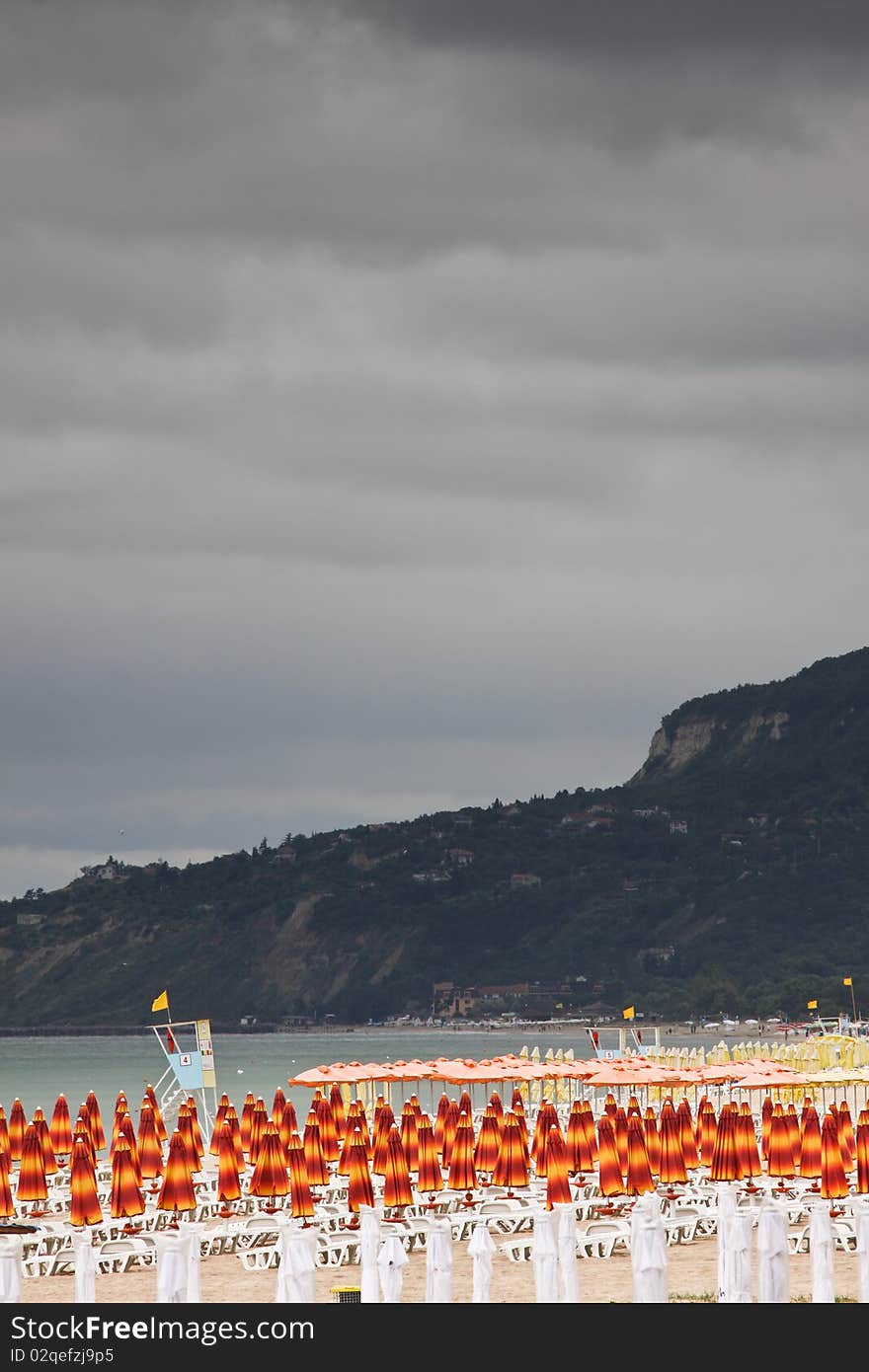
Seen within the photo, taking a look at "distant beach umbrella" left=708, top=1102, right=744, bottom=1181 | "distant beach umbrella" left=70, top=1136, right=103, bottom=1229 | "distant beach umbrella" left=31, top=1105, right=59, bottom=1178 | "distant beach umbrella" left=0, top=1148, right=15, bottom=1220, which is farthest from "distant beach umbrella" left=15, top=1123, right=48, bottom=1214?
"distant beach umbrella" left=708, top=1102, right=744, bottom=1181

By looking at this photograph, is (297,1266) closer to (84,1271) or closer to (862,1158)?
(84,1271)

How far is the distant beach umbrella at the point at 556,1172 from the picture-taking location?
876 inches

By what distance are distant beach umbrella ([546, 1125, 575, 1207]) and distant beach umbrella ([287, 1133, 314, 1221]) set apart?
9.17 feet

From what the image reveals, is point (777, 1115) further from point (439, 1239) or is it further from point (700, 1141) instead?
point (439, 1239)

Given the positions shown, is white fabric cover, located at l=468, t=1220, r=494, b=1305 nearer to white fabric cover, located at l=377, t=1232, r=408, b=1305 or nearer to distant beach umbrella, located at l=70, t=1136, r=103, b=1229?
white fabric cover, located at l=377, t=1232, r=408, b=1305

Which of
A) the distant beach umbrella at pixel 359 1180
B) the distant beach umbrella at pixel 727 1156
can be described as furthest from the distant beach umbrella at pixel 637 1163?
the distant beach umbrella at pixel 359 1180

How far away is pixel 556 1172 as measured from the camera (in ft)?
73.2

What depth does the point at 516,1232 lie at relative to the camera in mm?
25969

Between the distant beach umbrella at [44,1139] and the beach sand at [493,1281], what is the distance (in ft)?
13.2

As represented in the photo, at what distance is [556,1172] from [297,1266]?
7.02 metres

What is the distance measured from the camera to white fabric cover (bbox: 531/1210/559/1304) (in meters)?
16.4

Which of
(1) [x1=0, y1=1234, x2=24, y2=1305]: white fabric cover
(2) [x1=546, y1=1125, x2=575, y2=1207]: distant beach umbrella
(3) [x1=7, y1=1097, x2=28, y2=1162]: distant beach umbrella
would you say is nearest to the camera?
(1) [x1=0, y1=1234, x2=24, y2=1305]: white fabric cover

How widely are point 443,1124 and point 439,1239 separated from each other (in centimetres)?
1377
